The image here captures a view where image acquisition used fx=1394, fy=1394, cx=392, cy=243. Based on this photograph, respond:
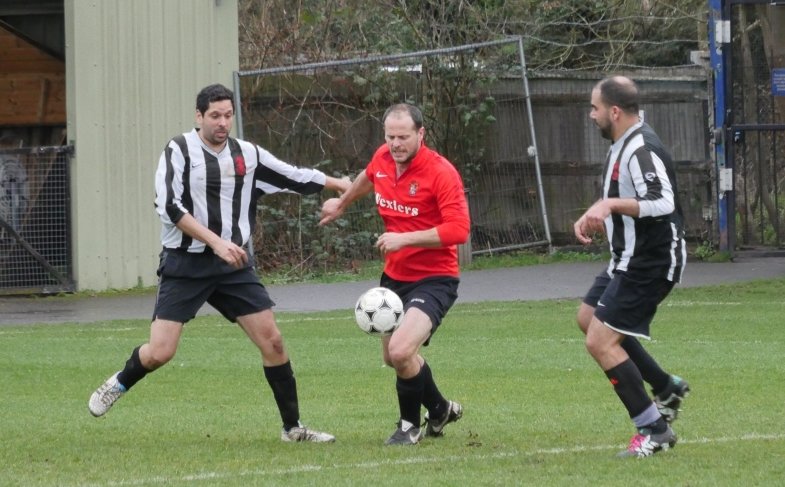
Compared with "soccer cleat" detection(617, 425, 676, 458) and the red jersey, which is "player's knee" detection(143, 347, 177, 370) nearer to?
the red jersey

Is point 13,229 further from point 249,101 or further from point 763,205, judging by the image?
point 763,205

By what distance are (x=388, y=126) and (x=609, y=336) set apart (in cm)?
165

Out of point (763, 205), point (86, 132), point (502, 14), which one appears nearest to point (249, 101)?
point (86, 132)

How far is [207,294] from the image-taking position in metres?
7.83

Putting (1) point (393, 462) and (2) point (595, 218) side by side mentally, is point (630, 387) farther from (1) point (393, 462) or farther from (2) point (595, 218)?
(1) point (393, 462)

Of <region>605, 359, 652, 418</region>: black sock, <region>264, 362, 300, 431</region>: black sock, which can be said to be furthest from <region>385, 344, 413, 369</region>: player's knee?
<region>605, 359, 652, 418</region>: black sock

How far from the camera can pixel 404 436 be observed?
A: 754 centimetres

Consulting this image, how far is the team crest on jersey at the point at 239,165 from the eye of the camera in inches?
309

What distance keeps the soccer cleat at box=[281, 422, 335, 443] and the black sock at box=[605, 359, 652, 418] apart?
1668 mm

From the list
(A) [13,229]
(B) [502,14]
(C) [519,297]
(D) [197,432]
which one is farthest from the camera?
(B) [502,14]

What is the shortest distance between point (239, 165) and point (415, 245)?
121 cm

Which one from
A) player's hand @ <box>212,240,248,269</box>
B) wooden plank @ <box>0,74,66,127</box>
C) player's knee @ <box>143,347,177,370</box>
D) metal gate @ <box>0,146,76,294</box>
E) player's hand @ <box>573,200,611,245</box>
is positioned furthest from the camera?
wooden plank @ <box>0,74,66,127</box>

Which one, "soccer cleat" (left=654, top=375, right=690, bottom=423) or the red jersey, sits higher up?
the red jersey

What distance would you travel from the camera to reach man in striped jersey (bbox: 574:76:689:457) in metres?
6.89
